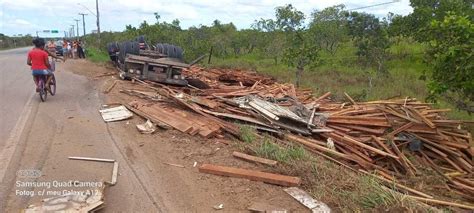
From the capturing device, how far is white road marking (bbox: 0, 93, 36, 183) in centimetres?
560

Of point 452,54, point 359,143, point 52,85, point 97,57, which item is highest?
point 452,54

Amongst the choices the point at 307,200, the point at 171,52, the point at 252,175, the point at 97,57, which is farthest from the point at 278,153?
the point at 97,57

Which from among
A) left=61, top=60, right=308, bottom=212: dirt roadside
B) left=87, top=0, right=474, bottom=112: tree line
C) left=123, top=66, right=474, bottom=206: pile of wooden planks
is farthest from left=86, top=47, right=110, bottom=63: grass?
left=61, top=60, right=308, bottom=212: dirt roadside

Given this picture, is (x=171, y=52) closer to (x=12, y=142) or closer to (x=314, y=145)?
(x=314, y=145)

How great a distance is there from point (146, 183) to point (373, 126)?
614 centimetres

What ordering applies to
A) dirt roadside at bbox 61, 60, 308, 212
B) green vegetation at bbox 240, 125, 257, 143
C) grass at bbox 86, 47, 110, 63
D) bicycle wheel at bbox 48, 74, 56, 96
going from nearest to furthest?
1. dirt roadside at bbox 61, 60, 308, 212
2. green vegetation at bbox 240, 125, 257, 143
3. bicycle wheel at bbox 48, 74, 56, 96
4. grass at bbox 86, 47, 110, 63

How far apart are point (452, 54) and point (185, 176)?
6262 mm

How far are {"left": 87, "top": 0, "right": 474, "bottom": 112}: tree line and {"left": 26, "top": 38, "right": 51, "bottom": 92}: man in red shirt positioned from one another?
9.35 meters

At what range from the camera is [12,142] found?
6.66 m

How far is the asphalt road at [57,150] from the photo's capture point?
15.5 ft

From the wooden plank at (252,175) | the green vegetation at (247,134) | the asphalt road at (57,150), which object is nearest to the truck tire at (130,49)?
the asphalt road at (57,150)

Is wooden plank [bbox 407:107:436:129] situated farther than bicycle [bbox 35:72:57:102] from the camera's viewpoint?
No

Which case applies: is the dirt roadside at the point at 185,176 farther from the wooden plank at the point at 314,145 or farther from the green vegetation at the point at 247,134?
the wooden plank at the point at 314,145

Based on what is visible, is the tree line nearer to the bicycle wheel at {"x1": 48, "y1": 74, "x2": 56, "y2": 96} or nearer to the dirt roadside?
the dirt roadside
